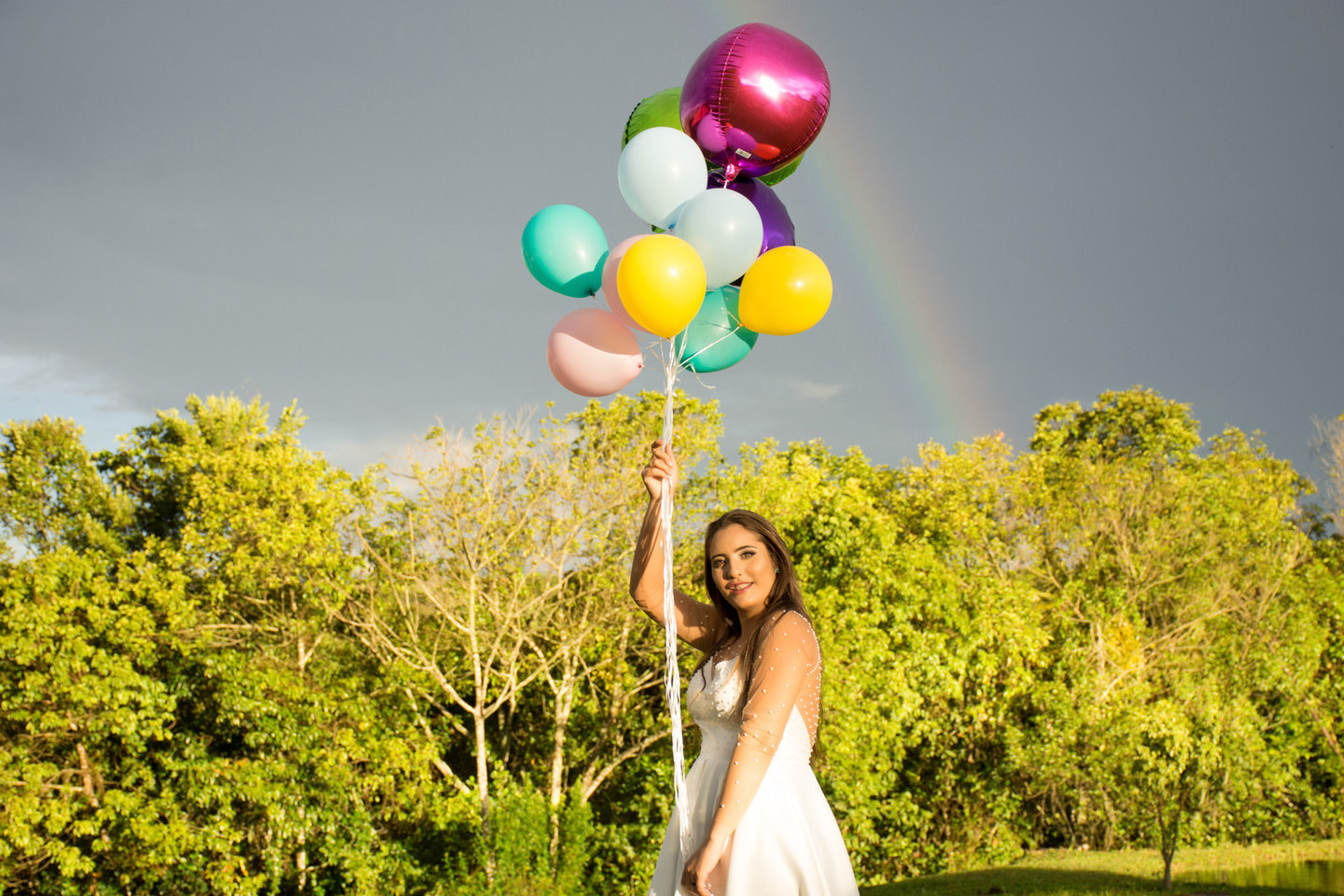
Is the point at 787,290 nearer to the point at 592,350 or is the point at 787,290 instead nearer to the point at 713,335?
the point at 713,335

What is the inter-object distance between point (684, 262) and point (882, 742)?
1008cm

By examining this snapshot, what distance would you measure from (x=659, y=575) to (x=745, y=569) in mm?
285

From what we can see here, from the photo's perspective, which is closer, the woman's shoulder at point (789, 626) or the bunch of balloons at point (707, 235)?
the woman's shoulder at point (789, 626)

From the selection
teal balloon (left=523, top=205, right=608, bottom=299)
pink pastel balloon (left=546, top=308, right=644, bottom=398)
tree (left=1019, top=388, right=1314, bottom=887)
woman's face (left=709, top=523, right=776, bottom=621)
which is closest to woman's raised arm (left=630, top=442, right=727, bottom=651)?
woman's face (left=709, top=523, right=776, bottom=621)

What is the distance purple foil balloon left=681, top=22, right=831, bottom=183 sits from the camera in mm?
3168

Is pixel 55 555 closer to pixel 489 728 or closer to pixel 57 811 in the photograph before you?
pixel 57 811

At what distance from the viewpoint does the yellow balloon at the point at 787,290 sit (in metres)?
3.05

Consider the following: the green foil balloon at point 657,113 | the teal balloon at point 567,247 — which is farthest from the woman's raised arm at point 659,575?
the green foil balloon at point 657,113

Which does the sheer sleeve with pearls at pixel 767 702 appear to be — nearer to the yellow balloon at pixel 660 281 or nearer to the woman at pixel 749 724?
the woman at pixel 749 724

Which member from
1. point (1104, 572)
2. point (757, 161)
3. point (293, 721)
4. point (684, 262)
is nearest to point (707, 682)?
point (684, 262)

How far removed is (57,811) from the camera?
9445 mm

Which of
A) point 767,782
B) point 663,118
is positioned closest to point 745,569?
point 767,782

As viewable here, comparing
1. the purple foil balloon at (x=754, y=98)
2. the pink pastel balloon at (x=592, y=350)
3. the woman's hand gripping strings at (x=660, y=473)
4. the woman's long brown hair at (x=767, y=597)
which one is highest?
the purple foil balloon at (x=754, y=98)

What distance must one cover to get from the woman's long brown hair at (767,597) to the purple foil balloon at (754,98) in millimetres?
1441
